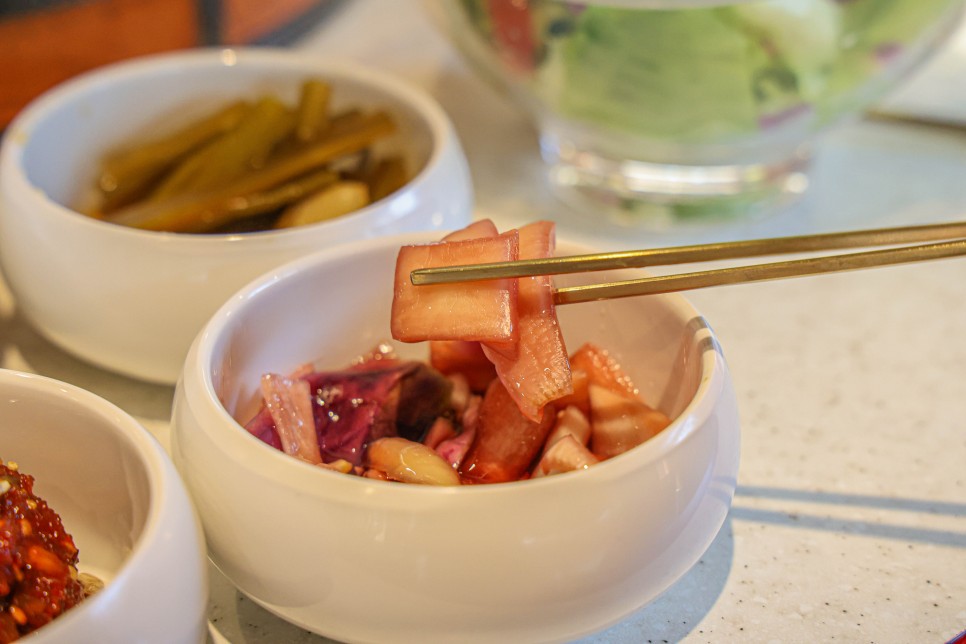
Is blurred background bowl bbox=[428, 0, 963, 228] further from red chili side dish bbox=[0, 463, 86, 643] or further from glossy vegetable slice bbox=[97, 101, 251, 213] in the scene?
red chili side dish bbox=[0, 463, 86, 643]

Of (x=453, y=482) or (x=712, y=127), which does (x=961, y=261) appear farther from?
(x=453, y=482)

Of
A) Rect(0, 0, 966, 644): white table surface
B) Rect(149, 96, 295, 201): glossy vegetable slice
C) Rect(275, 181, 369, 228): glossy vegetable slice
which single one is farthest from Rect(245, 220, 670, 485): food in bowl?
Rect(149, 96, 295, 201): glossy vegetable slice

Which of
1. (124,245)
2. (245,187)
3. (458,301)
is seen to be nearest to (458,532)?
(458,301)

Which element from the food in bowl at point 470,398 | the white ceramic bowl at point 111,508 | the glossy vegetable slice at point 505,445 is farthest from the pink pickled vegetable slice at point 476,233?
the white ceramic bowl at point 111,508

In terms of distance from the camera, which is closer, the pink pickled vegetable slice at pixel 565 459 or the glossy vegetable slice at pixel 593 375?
the pink pickled vegetable slice at pixel 565 459

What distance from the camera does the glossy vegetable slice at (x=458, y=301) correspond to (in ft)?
2.06

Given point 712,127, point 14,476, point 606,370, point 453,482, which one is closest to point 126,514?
point 14,476

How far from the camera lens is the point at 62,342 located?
0.85 metres

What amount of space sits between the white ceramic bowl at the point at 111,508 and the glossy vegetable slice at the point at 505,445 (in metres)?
0.19


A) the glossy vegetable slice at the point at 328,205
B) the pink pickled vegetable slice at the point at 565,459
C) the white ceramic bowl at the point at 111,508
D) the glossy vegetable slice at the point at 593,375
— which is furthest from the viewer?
the glossy vegetable slice at the point at 328,205

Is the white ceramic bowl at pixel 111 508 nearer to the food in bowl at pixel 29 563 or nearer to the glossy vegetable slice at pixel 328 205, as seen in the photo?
the food in bowl at pixel 29 563

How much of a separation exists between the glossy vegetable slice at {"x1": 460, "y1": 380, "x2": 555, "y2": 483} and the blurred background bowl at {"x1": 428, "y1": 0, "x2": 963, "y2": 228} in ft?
1.53

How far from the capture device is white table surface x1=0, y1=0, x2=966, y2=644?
0.65 m

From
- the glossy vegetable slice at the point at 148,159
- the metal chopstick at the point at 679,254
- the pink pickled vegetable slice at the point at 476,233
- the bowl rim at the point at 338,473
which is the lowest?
the glossy vegetable slice at the point at 148,159
